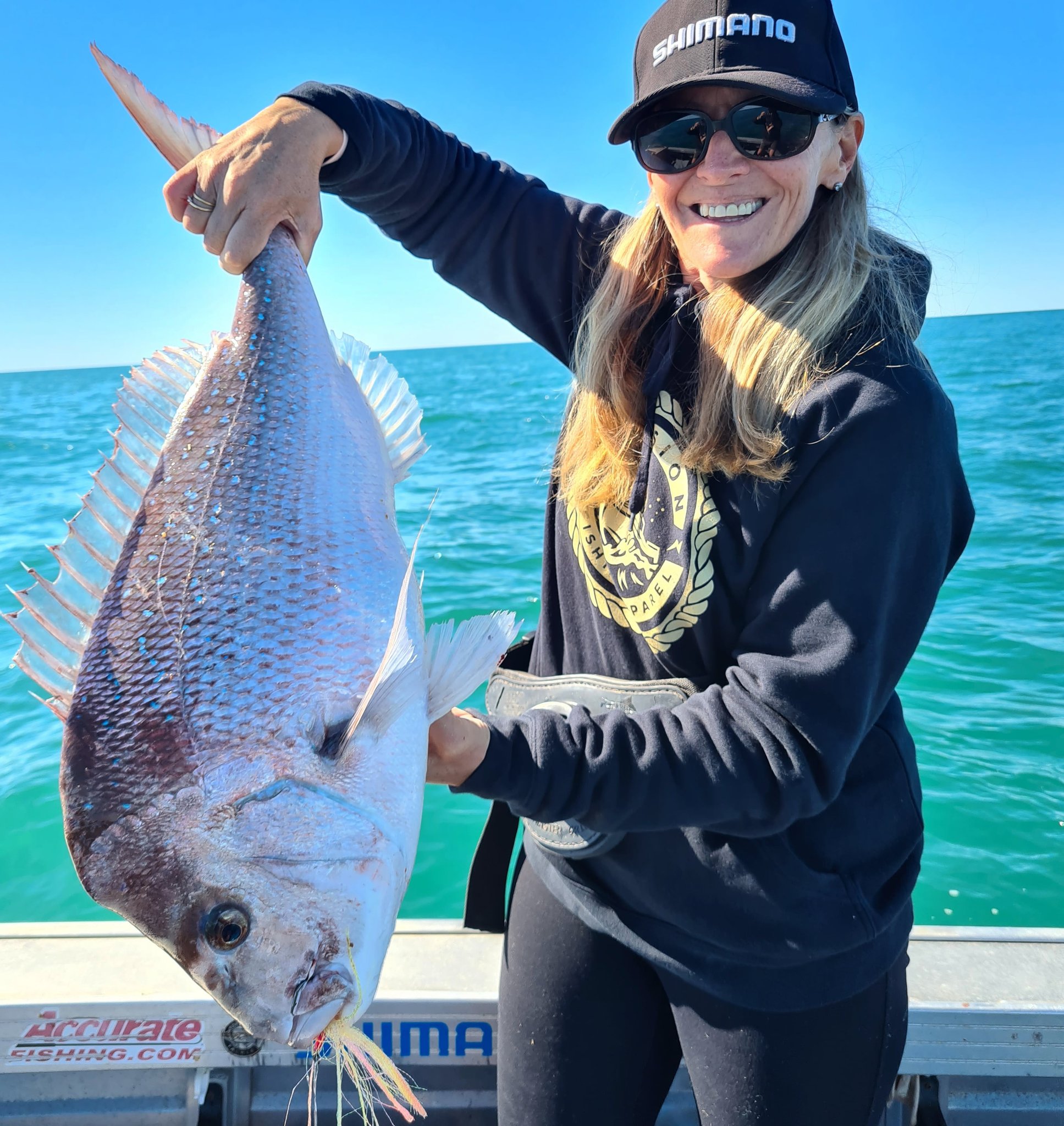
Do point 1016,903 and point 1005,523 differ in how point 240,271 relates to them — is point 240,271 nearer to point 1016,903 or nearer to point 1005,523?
point 1016,903

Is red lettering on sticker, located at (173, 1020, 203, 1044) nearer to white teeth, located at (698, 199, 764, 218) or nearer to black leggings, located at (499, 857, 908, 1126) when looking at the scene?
black leggings, located at (499, 857, 908, 1126)

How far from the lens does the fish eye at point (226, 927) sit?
1222mm

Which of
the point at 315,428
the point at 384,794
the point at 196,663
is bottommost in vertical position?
the point at 384,794

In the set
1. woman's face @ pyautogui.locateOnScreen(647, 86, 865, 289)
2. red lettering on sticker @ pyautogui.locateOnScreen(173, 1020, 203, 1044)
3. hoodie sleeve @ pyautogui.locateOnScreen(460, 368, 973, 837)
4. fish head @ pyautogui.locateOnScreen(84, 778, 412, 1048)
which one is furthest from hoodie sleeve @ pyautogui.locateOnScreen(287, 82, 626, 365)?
red lettering on sticker @ pyautogui.locateOnScreen(173, 1020, 203, 1044)

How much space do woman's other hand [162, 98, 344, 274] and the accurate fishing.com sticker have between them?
2018 mm

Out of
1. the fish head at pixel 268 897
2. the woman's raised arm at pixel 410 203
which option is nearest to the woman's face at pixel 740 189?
the woman's raised arm at pixel 410 203

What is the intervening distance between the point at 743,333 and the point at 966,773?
170 inches

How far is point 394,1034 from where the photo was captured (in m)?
2.35

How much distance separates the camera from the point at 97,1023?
229cm

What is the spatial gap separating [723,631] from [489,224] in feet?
3.78

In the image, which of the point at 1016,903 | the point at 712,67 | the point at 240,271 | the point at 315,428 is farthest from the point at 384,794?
the point at 1016,903

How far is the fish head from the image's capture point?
1.20m

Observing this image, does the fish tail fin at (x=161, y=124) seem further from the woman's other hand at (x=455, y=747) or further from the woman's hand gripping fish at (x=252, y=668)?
the woman's other hand at (x=455, y=747)

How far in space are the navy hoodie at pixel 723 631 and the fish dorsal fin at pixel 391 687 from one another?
19 centimetres
